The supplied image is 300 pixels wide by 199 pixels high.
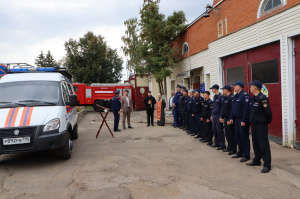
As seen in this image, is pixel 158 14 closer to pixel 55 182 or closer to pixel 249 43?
pixel 249 43

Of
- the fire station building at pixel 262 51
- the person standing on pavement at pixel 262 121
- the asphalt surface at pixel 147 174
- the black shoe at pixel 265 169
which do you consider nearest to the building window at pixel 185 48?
the fire station building at pixel 262 51

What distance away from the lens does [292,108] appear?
725 centimetres

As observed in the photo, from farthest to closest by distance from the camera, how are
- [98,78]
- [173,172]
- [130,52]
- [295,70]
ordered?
[130,52]
[98,78]
[295,70]
[173,172]

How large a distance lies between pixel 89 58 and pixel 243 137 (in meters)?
29.3

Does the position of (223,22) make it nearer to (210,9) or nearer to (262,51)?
(210,9)

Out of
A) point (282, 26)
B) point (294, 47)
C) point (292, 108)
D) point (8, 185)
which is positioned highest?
point (282, 26)

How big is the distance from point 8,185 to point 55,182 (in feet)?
2.83

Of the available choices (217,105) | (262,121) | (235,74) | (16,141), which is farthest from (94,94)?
(262,121)

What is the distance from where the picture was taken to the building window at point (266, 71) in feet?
26.5

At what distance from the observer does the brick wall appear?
377 inches

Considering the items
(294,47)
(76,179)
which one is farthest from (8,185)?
(294,47)

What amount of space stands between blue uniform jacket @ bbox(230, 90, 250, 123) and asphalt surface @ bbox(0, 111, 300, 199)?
1068mm

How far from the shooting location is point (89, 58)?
108ft

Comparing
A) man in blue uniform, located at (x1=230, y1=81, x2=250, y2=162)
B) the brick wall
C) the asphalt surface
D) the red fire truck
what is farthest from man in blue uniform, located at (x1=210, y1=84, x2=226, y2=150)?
the red fire truck
